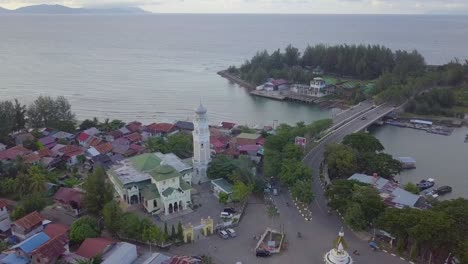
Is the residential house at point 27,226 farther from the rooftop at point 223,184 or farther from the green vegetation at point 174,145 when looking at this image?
the green vegetation at point 174,145

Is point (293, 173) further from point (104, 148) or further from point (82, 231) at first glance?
point (104, 148)

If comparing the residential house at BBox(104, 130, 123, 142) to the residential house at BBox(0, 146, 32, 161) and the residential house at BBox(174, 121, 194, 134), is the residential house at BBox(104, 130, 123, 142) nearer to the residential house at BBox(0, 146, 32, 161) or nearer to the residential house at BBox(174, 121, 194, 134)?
the residential house at BBox(174, 121, 194, 134)

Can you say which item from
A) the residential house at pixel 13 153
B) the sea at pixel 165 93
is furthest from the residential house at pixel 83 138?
the sea at pixel 165 93

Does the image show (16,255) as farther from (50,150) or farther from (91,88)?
(91,88)

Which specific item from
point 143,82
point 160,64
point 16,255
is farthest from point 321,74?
point 16,255

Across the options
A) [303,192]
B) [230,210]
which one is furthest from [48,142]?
[303,192]

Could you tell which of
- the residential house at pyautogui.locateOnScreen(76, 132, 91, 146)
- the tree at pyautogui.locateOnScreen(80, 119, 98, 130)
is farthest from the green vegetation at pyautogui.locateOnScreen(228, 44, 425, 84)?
the residential house at pyautogui.locateOnScreen(76, 132, 91, 146)

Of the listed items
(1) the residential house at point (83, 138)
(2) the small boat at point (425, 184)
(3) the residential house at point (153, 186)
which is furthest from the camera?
(1) the residential house at point (83, 138)
